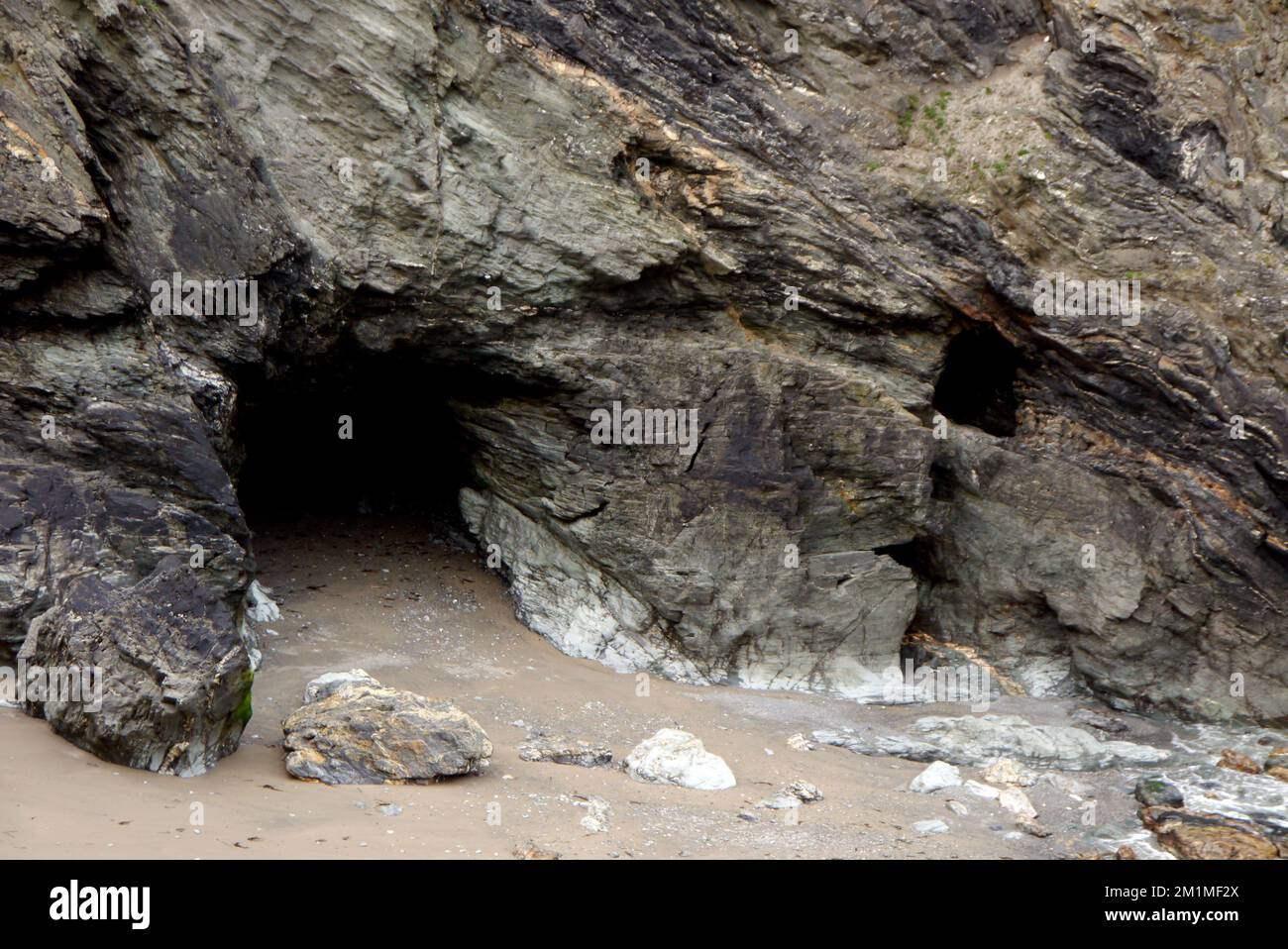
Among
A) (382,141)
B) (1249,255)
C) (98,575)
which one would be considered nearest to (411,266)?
(382,141)

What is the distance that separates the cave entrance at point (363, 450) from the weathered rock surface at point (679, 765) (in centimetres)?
494

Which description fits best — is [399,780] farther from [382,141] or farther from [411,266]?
[382,141]

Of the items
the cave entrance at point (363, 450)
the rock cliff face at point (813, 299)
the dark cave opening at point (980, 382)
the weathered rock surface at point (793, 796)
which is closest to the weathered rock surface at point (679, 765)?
the weathered rock surface at point (793, 796)

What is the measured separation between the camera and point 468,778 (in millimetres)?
8602

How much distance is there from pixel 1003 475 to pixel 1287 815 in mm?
4614

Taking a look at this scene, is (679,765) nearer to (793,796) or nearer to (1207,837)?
(793,796)

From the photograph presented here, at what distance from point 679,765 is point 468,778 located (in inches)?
66.7

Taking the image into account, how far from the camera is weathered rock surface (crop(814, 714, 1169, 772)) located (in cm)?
A: 1066

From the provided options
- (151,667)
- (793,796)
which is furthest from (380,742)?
(793,796)

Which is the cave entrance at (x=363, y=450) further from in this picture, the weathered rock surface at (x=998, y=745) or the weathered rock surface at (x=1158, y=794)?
the weathered rock surface at (x=1158, y=794)

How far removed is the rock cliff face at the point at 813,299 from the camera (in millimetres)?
11445

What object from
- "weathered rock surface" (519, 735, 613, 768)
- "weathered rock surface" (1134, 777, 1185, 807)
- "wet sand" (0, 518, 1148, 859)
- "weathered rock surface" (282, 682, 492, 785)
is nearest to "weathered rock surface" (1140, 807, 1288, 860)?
"weathered rock surface" (1134, 777, 1185, 807)

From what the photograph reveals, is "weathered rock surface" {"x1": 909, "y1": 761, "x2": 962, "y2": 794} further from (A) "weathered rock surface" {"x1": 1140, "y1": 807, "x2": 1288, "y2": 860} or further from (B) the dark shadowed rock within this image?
(B) the dark shadowed rock

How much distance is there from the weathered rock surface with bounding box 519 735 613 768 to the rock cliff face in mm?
2930
